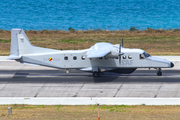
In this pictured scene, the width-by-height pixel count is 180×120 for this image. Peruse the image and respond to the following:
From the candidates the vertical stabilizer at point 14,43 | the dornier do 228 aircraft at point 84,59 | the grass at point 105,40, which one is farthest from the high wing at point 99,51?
the grass at point 105,40

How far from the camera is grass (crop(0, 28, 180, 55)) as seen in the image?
4706cm

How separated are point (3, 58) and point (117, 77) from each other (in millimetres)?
17435

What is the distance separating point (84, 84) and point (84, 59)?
9.91ft

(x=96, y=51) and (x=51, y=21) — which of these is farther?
(x=51, y=21)

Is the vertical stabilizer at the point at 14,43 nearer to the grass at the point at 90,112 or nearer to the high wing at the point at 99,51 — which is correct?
the high wing at the point at 99,51

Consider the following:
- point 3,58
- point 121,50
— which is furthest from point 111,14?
point 121,50

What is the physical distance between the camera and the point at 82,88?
27.1m

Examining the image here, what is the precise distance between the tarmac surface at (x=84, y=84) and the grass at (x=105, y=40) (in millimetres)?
13125

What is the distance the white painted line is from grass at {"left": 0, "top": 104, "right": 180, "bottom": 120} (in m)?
0.86

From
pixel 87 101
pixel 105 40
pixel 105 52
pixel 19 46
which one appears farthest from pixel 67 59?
pixel 105 40

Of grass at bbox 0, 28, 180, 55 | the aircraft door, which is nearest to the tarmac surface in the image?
the aircraft door

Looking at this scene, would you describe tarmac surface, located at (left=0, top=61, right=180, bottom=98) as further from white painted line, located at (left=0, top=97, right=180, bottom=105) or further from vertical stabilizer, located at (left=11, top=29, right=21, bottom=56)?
vertical stabilizer, located at (left=11, top=29, right=21, bottom=56)

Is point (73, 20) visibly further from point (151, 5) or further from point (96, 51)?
point (96, 51)

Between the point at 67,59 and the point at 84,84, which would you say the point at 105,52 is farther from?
the point at 67,59
